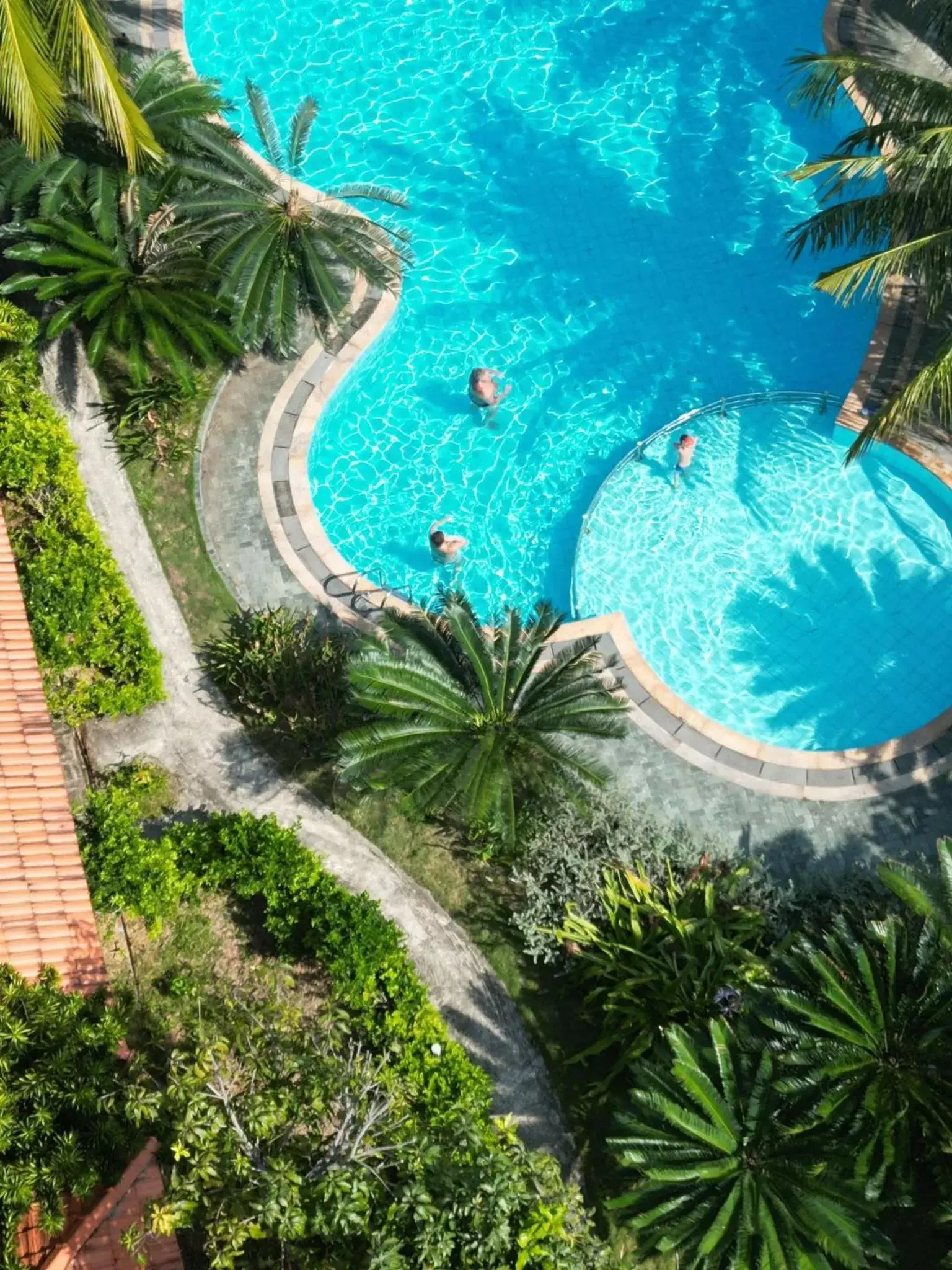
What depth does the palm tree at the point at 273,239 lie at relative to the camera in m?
18.1

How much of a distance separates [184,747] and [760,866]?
7.72 metres

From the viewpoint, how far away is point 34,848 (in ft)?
43.4

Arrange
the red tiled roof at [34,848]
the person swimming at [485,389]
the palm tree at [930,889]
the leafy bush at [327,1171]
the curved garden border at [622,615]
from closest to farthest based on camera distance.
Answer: the leafy bush at [327,1171] < the red tiled roof at [34,848] < the palm tree at [930,889] < the curved garden border at [622,615] < the person swimming at [485,389]

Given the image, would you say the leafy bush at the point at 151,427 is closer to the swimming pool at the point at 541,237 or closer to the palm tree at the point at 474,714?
the swimming pool at the point at 541,237

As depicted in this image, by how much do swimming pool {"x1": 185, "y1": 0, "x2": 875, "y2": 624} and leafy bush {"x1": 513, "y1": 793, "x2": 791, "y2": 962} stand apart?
3774mm

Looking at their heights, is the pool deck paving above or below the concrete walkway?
above

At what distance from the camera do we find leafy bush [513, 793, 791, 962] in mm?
15398

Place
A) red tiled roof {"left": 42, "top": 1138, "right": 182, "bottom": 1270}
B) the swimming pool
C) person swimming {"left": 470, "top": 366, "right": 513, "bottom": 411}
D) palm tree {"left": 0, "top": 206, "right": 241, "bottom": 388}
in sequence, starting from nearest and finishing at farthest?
red tiled roof {"left": 42, "top": 1138, "right": 182, "bottom": 1270}
palm tree {"left": 0, "top": 206, "right": 241, "bottom": 388}
person swimming {"left": 470, "top": 366, "right": 513, "bottom": 411}
the swimming pool

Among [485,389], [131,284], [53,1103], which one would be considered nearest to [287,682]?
[485,389]

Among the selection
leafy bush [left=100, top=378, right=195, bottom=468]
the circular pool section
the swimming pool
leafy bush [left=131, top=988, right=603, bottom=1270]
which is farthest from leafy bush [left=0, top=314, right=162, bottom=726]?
the circular pool section

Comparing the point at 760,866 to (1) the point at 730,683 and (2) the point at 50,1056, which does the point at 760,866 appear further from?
(2) the point at 50,1056

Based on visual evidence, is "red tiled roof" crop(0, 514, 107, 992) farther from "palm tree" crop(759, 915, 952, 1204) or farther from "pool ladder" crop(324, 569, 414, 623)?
"palm tree" crop(759, 915, 952, 1204)

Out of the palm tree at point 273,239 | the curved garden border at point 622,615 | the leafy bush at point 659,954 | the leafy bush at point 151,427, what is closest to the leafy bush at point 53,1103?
the leafy bush at point 659,954

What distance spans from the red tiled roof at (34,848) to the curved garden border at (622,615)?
16.0 ft
